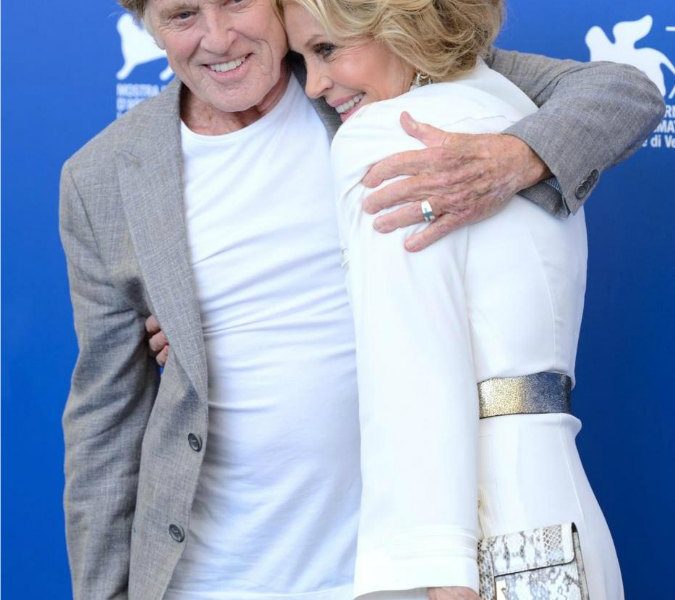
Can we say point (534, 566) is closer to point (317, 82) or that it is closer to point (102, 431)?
point (317, 82)

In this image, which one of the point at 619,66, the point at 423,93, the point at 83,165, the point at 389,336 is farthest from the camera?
the point at 83,165

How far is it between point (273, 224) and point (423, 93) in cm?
33

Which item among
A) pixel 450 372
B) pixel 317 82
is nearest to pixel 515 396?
pixel 450 372

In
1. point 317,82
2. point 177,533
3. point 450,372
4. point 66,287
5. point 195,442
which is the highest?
point 317,82

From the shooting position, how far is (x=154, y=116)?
173cm

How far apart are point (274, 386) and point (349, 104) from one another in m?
0.40

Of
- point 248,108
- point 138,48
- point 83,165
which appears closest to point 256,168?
point 248,108

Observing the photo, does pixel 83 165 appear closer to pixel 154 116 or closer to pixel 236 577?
pixel 154 116

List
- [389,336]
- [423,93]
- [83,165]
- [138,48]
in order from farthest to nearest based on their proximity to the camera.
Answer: [138,48]
[83,165]
[423,93]
[389,336]

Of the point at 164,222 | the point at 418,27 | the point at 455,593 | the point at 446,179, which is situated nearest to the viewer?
the point at 455,593

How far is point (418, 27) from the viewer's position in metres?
1.42

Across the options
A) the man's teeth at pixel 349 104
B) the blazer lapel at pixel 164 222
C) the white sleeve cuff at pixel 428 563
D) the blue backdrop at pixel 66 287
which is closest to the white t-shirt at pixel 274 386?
the blazer lapel at pixel 164 222

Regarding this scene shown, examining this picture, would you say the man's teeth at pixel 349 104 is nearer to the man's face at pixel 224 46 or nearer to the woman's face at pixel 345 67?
the woman's face at pixel 345 67

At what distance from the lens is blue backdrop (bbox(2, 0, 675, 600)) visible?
7.30 feet
